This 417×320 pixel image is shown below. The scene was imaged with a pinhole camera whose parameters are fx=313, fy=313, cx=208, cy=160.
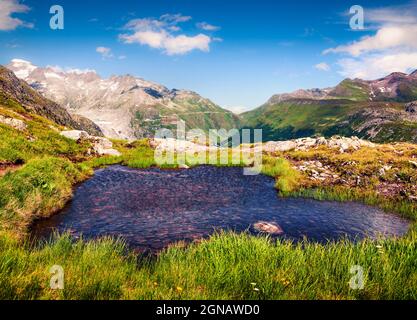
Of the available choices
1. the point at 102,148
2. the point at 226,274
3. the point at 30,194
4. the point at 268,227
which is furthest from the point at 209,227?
the point at 102,148

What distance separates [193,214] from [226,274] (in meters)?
14.4

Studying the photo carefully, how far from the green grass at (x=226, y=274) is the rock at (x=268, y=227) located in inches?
302

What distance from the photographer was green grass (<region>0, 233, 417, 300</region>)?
29.5 feet

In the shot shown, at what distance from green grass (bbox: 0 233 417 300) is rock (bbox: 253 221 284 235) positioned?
7672 millimetres

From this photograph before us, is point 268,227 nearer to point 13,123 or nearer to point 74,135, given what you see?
point 13,123

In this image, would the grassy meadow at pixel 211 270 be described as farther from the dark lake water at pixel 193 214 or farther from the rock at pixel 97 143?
the rock at pixel 97 143

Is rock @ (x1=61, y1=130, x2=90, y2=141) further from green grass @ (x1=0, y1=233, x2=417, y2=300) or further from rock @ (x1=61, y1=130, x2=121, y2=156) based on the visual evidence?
A: green grass @ (x1=0, y1=233, x2=417, y2=300)

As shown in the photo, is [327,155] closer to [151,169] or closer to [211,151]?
[211,151]

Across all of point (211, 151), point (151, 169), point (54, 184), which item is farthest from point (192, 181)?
point (211, 151)

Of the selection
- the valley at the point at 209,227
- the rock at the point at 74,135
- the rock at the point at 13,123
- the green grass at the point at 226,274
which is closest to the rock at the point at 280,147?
the valley at the point at 209,227

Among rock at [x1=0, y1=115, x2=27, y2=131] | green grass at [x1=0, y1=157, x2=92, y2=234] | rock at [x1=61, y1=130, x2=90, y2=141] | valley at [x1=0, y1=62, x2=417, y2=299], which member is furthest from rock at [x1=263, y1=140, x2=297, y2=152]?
green grass at [x1=0, y1=157, x2=92, y2=234]

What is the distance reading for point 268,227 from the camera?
69.6ft

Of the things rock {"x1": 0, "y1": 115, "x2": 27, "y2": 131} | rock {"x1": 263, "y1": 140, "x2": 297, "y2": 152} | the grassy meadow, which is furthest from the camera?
rock {"x1": 263, "y1": 140, "x2": 297, "y2": 152}
